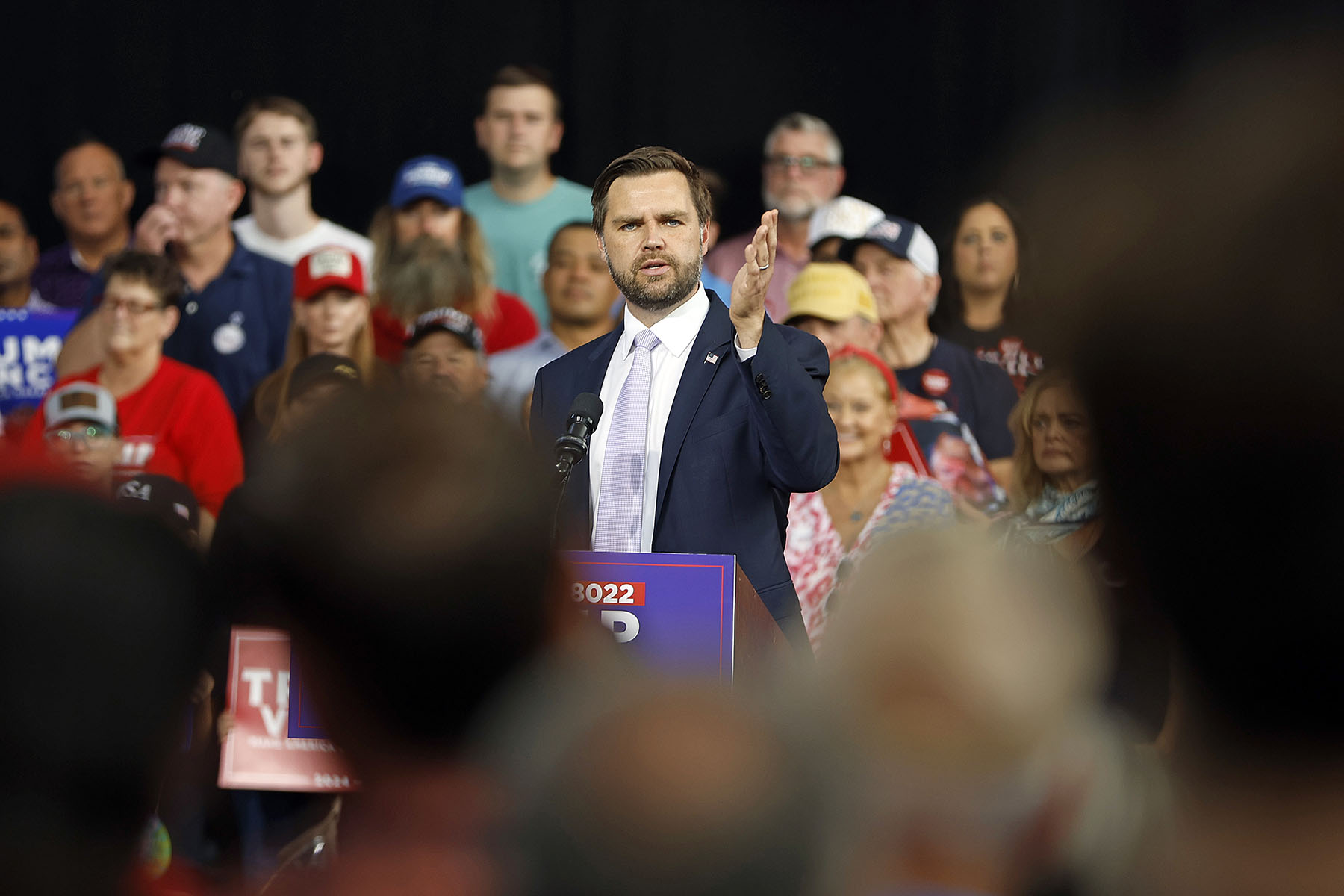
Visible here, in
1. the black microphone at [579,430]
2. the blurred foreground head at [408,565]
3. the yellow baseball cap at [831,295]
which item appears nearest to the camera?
the blurred foreground head at [408,565]

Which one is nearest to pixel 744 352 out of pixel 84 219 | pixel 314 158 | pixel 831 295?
pixel 831 295

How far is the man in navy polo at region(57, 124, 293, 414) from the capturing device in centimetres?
572

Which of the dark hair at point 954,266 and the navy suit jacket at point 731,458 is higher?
the dark hair at point 954,266

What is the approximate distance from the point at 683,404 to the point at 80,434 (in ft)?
9.21

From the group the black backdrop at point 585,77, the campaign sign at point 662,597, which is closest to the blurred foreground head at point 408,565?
the campaign sign at point 662,597

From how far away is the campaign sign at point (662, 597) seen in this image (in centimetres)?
210

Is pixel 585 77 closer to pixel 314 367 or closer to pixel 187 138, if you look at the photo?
pixel 187 138

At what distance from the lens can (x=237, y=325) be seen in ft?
19.0

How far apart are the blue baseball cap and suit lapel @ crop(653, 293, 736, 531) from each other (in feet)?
10.8

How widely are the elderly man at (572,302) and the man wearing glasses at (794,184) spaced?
0.66m

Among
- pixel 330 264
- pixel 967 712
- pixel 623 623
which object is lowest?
pixel 623 623

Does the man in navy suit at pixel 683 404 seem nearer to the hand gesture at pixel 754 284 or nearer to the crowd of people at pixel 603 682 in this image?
the hand gesture at pixel 754 284

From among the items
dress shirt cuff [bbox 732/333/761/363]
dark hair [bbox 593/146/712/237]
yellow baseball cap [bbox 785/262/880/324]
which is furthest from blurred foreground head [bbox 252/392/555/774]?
yellow baseball cap [bbox 785/262/880/324]

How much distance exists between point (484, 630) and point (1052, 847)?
1.46ft
